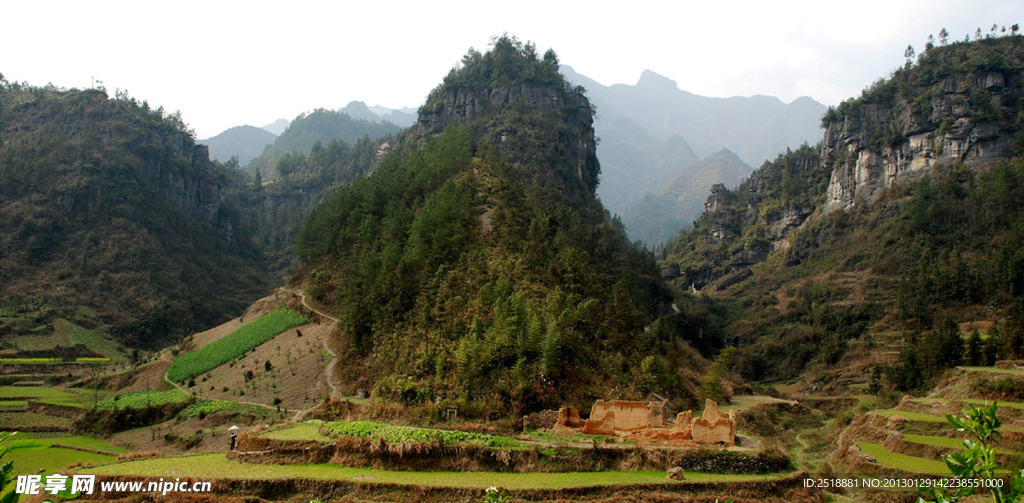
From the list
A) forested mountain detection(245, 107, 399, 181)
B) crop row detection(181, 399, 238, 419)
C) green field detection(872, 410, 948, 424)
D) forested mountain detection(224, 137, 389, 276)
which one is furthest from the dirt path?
forested mountain detection(245, 107, 399, 181)

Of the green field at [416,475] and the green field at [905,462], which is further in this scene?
the green field at [905,462]

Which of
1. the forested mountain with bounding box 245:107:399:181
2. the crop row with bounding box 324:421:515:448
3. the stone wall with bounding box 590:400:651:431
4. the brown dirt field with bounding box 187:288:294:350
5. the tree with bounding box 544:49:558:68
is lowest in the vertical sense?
the crop row with bounding box 324:421:515:448

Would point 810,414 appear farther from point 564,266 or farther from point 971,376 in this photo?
point 564,266

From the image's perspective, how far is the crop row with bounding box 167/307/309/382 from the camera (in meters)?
37.8

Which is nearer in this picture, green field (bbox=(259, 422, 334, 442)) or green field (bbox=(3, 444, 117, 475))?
green field (bbox=(259, 422, 334, 442))

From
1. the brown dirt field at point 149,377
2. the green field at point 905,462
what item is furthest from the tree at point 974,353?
the brown dirt field at point 149,377

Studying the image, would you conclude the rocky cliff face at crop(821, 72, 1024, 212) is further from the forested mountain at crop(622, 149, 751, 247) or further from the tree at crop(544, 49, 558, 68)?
the forested mountain at crop(622, 149, 751, 247)

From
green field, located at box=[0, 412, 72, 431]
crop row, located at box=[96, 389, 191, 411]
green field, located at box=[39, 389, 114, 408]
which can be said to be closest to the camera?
crop row, located at box=[96, 389, 191, 411]

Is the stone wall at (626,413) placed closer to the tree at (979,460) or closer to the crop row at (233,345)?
the tree at (979,460)

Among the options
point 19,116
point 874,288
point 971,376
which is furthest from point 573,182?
point 19,116

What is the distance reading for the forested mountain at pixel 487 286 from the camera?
72.1ft

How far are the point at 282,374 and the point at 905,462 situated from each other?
91.4 feet

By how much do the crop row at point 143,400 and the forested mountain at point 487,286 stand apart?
398 inches

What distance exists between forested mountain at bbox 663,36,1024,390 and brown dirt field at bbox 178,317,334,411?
101 feet
